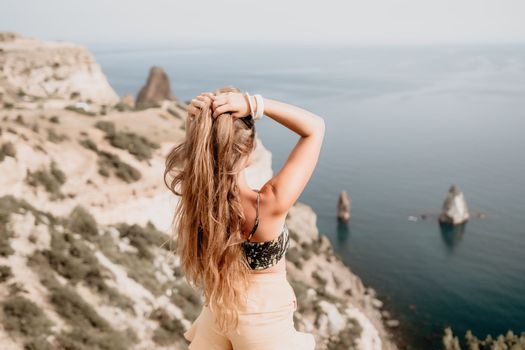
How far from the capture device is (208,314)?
296 cm

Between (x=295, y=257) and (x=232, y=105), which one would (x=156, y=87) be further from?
(x=232, y=105)

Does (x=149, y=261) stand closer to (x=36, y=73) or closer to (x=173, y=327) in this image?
(x=173, y=327)

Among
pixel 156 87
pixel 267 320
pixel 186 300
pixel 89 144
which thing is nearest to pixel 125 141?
pixel 89 144

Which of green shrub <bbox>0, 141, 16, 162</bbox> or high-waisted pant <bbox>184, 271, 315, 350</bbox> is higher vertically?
high-waisted pant <bbox>184, 271, 315, 350</bbox>

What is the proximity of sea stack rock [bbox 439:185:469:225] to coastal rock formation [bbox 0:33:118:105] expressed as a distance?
159 ft

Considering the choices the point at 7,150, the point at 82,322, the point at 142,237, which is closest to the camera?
the point at 82,322

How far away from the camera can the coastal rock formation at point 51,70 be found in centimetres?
4062

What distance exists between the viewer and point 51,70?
43.2m

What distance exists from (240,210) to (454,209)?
2644 inches

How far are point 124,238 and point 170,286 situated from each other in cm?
352

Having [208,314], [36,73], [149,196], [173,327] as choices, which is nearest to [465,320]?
[149,196]

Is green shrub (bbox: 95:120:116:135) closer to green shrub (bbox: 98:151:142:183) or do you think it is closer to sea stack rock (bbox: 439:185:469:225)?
green shrub (bbox: 98:151:142:183)

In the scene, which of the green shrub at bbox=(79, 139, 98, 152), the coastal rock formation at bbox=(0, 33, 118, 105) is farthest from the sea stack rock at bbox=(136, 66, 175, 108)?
the green shrub at bbox=(79, 139, 98, 152)

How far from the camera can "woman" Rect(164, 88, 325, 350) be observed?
98.8 inches
